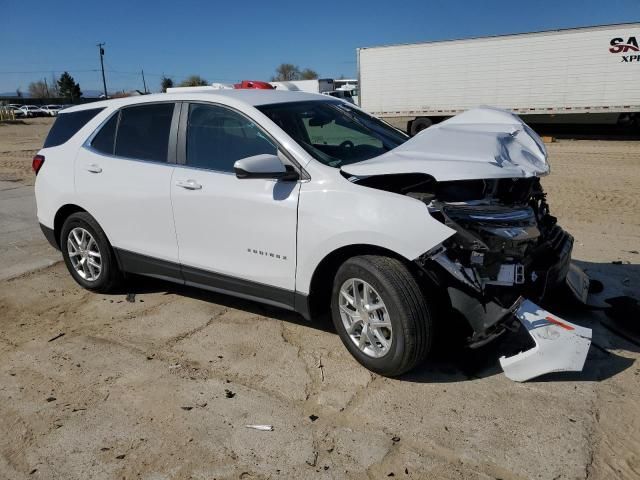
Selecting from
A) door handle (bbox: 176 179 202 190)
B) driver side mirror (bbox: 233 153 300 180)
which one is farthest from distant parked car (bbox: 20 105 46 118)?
driver side mirror (bbox: 233 153 300 180)

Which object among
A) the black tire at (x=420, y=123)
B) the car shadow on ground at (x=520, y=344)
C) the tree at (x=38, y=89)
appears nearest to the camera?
the car shadow on ground at (x=520, y=344)

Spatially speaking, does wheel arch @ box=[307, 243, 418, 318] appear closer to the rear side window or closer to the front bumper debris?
the front bumper debris

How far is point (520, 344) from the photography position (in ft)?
12.8

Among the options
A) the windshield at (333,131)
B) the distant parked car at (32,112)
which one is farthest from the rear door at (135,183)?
the distant parked car at (32,112)

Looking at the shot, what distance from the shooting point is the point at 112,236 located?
15.5 feet

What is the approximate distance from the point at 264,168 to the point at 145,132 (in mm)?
1594

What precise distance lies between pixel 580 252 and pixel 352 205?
12.4 ft

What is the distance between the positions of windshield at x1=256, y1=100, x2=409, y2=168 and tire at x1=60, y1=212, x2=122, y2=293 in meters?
2.01

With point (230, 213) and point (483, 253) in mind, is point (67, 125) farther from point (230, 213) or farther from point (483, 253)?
point (483, 253)

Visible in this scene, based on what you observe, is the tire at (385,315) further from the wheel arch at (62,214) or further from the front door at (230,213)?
the wheel arch at (62,214)

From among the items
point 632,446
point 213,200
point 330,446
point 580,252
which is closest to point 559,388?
point 632,446

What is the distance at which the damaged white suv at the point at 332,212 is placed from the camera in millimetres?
3234

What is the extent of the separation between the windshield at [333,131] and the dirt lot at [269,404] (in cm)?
140

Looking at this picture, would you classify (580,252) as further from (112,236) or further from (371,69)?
(371,69)
